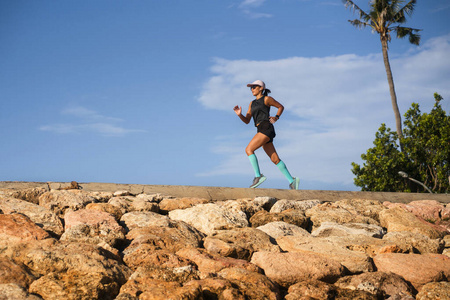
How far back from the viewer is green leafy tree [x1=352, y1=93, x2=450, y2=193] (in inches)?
902

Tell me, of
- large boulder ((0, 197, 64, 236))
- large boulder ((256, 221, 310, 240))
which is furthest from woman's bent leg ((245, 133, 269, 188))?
large boulder ((0, 197, 64, 236))

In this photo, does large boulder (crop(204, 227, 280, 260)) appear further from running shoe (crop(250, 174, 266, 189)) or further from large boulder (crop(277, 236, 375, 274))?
running shoe (crop(250, 174, 266, 189))

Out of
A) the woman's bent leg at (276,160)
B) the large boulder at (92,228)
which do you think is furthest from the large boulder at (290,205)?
the large boulder at (92,228)

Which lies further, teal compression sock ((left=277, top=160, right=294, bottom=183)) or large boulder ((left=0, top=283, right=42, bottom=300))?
teal compression sock ((left=277, top=160, right=294, bottom=183))

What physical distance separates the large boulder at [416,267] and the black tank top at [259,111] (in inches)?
186

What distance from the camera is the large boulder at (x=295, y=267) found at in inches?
191

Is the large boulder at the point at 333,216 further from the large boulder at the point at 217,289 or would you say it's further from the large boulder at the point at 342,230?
the large boulder at the point at 217,289

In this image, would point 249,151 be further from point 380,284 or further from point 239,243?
point 380,284

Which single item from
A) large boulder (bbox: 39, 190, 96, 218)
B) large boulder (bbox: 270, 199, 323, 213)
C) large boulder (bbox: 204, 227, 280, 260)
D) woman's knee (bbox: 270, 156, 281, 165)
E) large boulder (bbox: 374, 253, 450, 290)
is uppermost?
woman's knee (bbox: 270, 156, 281, 165)

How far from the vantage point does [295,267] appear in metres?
4.93

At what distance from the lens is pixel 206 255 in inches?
193

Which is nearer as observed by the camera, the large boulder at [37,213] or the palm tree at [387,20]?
the large boulder at [37,213]

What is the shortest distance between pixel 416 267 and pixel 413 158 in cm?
1951

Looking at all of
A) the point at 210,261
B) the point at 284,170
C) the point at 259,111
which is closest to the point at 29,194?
the point at 210,261
